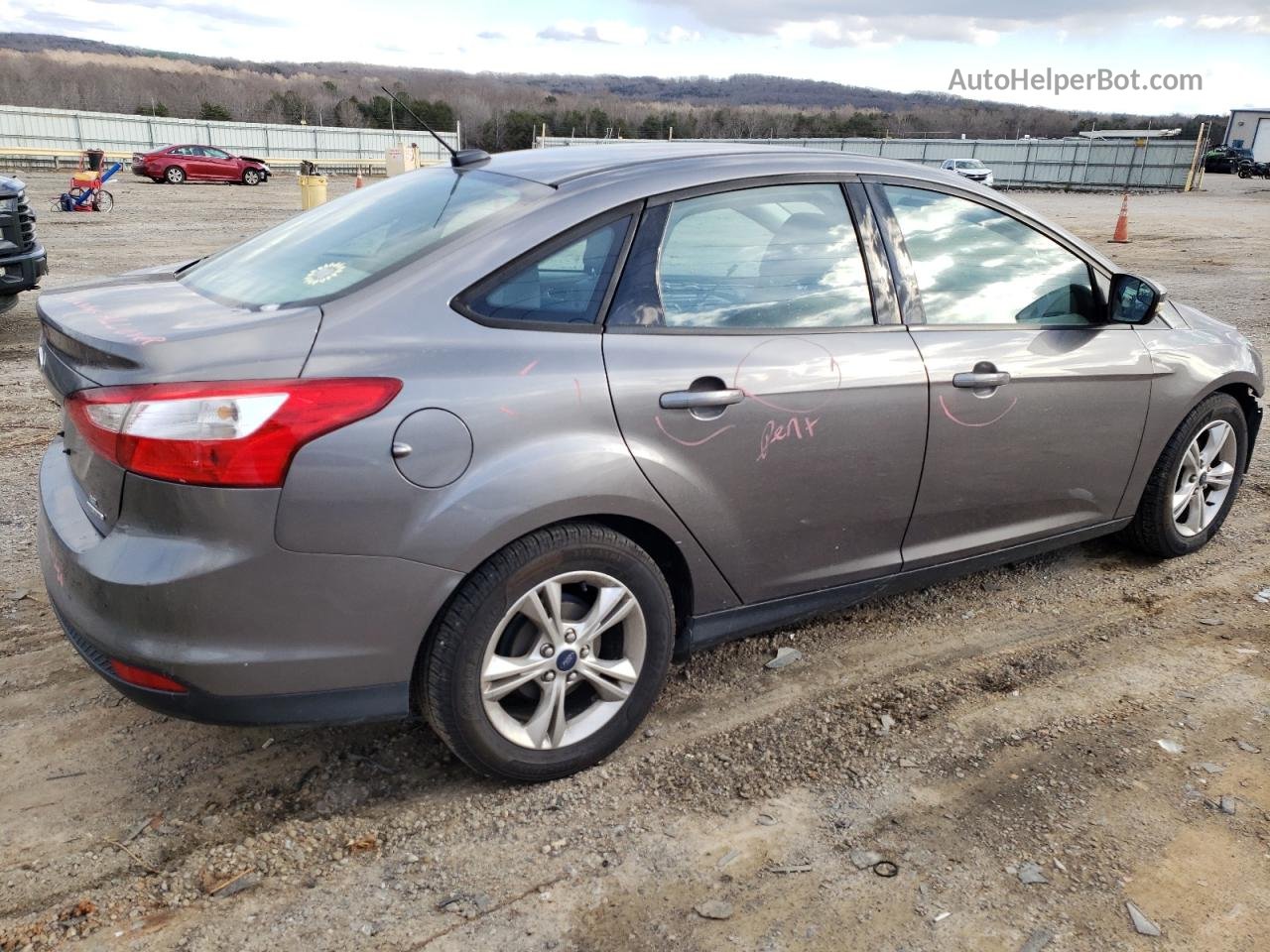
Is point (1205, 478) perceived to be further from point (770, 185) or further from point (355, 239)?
point (355, 239)

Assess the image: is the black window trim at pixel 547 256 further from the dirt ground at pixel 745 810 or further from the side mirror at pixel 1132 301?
the side mirror at pixel 1132 301

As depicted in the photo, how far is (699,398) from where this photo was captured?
277cm

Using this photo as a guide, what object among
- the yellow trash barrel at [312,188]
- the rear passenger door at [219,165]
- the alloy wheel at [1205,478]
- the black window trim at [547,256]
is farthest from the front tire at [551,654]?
the rear passenger door at [219,165]

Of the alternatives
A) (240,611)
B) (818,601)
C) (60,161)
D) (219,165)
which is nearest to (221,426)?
(240,611)

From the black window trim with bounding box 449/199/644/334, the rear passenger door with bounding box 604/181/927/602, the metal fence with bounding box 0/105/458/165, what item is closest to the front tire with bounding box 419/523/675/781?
the rear passenger door with bounding box 604/181/927/602

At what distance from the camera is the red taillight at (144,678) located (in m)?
2.34

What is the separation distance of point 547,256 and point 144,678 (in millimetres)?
1434

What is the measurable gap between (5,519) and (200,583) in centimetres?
296

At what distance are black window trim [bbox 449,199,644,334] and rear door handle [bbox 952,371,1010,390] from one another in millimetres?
1229

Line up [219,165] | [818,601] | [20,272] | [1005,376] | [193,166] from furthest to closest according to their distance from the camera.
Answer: [219,165]
[193,166]
[20,272]
[1005,376]
[818,601]

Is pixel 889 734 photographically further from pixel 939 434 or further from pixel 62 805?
pixel 62 805

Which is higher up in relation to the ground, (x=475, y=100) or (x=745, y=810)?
(x=475, y=100)

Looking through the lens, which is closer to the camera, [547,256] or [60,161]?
[547,256]

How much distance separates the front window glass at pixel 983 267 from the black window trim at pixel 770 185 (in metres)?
0.16
